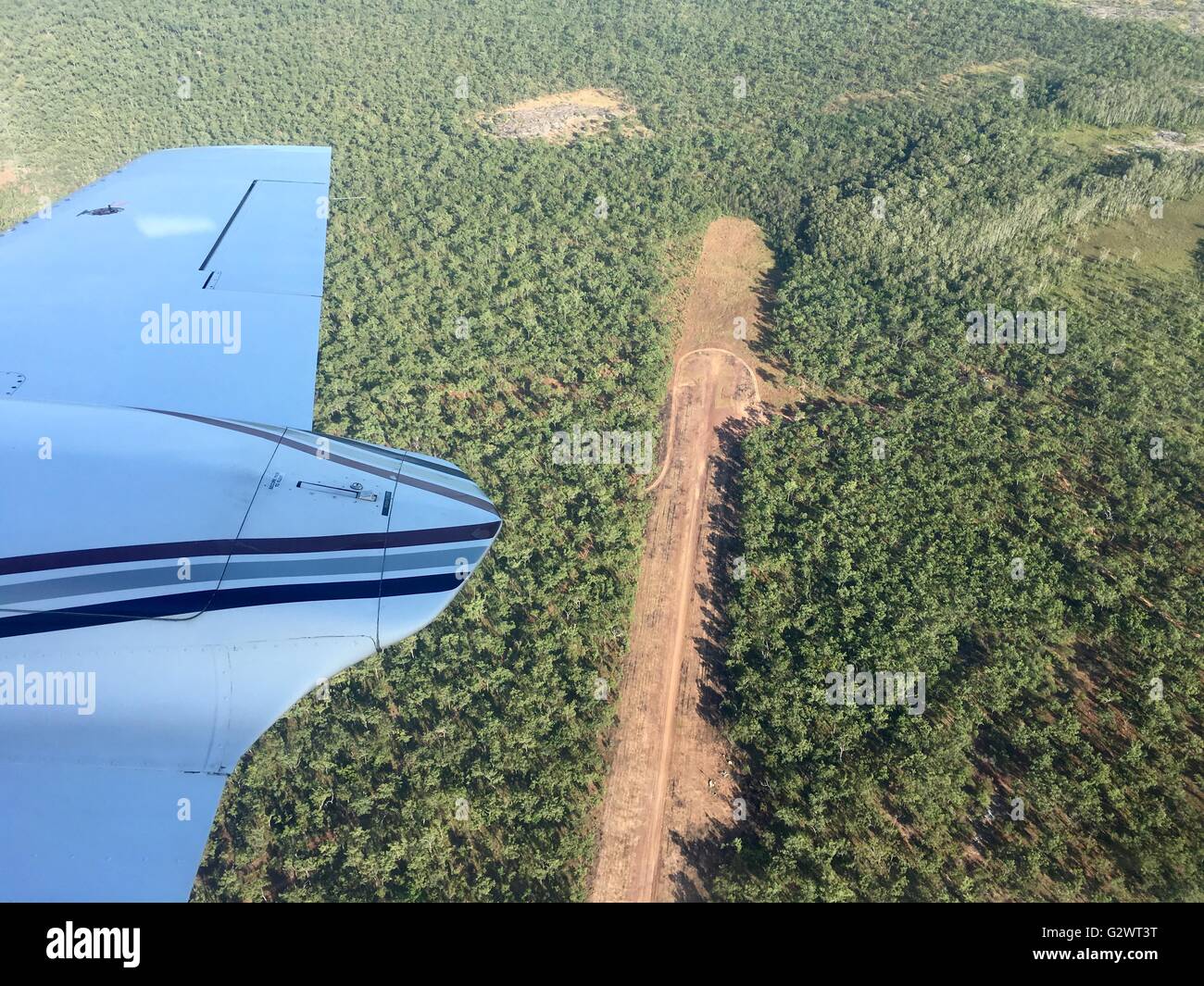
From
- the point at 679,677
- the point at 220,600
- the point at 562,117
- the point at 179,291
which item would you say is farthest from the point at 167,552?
the point at 562,117

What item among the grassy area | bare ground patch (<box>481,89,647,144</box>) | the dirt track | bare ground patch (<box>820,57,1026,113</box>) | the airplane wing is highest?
bare ground patch (<box>820,57,1026,113</box>)

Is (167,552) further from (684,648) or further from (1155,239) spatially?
(1155,239)

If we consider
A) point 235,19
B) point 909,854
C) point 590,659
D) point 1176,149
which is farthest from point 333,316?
point 1176,149

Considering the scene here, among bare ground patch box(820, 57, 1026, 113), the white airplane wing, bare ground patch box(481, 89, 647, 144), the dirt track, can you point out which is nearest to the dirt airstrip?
the dirt track

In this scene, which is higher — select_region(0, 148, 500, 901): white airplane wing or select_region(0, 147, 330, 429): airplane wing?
select_region(0, 147, 330, 429): airplane wing

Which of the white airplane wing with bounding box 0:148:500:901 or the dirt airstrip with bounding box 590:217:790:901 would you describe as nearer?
the white airplane wing with bounding box 0:148:500:901

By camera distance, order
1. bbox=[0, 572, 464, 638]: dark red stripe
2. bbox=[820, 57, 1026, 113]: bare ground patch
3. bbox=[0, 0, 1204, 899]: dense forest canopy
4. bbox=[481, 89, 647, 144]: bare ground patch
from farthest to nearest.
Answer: bbox=[820, 57, 1026, 113]: bare ground patch < bbox=[481, 89, 647, 144]: bare ground patch < bbox=[0, 0, 1204, 899]: dense forest canopy < bbox=[0, 572, 464, 638]: dark red stripe

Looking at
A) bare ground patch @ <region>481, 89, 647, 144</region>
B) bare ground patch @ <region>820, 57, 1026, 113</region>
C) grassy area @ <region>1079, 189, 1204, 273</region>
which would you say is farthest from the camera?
bare ground patch @ <region>820, 57, 1026, 113</region>

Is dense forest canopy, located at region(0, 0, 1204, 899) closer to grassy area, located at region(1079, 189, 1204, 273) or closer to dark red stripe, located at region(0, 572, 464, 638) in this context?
grassy area, located at region(1079, 189, 1204, 273)

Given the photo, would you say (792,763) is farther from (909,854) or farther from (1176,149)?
(1176,149)
